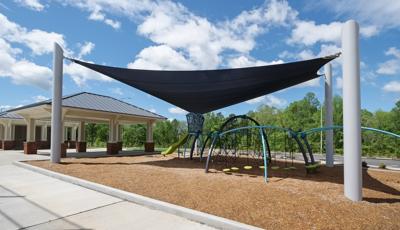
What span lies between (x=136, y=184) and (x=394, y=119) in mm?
39727

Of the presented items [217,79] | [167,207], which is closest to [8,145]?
[217,79]

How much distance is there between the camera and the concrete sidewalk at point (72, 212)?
477 centimetres

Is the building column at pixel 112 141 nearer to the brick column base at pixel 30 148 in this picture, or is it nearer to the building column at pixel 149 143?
the building column at pixel 149 143

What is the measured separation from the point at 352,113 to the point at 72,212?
636 centimetres

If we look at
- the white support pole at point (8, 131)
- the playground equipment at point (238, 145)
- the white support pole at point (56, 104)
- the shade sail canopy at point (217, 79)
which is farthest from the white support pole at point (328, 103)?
the white support pole at point (8, 131)

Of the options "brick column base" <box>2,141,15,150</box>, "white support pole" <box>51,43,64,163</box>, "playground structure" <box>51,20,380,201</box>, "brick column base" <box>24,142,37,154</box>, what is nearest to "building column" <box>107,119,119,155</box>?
"brick column base" <box>24,142,37,154</box>

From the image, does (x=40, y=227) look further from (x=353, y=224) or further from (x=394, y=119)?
(x=394, y=119)

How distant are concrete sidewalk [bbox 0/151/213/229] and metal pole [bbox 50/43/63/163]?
183 inches

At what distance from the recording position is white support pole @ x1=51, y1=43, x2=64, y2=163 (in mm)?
12188

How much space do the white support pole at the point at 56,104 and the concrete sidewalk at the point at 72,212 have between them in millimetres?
4637

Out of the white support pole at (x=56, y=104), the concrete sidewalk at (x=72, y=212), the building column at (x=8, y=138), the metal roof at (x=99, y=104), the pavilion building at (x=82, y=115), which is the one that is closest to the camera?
the concrete sidewalk at (x=72, y=212)

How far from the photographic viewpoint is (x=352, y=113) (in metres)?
6.01

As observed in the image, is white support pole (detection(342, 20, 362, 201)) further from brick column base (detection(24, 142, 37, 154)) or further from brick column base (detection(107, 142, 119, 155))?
brick column base (detection(24, 142, 37, 154))

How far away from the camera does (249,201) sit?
18.7ft
